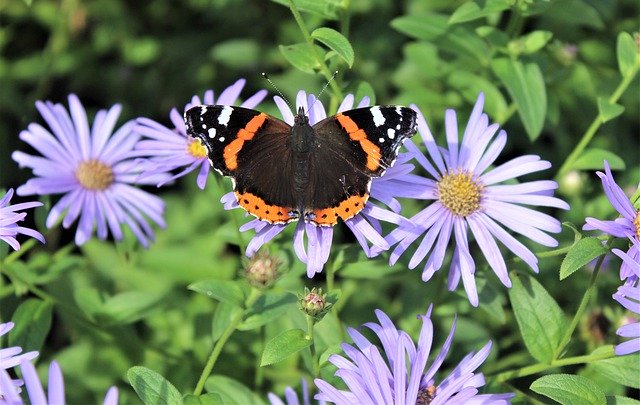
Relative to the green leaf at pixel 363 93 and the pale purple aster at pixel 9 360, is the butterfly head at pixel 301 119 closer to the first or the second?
the green leaf at pixel 363 93

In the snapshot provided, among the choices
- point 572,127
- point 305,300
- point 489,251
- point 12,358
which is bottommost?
point 12,358

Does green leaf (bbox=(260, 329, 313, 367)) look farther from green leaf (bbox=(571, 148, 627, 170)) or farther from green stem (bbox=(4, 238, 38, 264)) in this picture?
green leaf (bbox=(571, 148, 627, 170))

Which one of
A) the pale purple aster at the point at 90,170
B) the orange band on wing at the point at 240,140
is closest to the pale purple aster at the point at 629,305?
the orange band on wing at the point at 240,140

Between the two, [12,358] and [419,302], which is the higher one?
[419,302]

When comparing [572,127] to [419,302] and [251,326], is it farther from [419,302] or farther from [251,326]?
[251,326]

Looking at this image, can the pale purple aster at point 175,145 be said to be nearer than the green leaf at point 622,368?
No

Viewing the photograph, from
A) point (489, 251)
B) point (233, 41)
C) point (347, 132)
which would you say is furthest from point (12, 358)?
point (233, 41)
